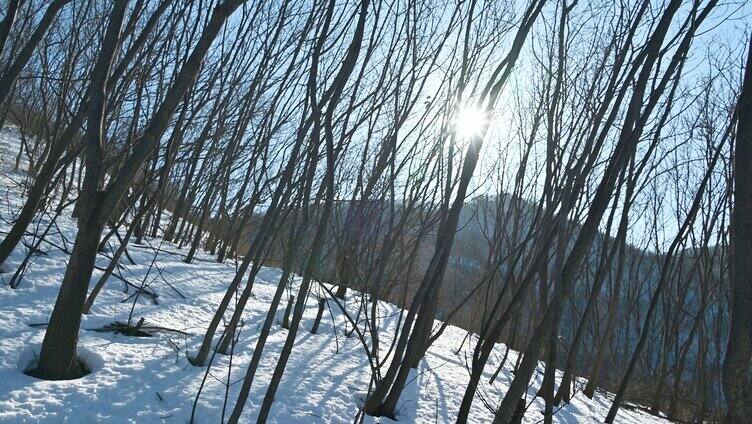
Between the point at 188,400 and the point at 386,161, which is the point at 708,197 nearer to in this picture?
the point at 386,161

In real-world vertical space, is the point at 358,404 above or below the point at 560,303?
below

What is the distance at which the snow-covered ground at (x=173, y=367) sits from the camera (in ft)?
6.47

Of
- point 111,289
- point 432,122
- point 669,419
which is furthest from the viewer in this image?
point 669,419

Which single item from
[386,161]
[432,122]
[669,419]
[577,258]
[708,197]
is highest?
[708,197]

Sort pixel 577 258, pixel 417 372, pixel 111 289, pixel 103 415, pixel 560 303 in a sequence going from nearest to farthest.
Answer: pixel 103 415, pixel 560 303, pixel 577 258, pixel 111 289, pixel 417 372

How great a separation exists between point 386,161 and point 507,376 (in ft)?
8.78

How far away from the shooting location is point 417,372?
3.97 m

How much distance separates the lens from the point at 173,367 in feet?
8.21

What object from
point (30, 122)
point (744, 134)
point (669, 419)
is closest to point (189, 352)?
point (744, 134)

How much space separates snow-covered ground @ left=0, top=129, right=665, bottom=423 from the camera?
197 centimetres

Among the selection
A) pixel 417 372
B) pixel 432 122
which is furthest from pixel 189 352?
pixel 432 122

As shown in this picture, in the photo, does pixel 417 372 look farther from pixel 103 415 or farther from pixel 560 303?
pixel 103 415

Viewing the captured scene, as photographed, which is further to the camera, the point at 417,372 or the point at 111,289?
the point at 417,372

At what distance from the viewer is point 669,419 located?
674 cm
